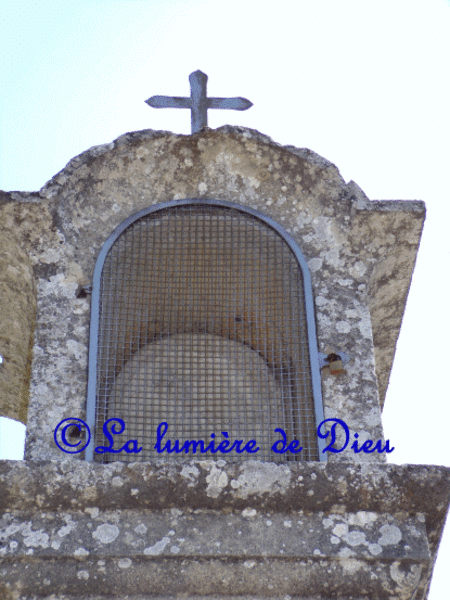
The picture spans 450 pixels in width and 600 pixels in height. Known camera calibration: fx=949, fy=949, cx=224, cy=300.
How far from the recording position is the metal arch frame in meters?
4.36

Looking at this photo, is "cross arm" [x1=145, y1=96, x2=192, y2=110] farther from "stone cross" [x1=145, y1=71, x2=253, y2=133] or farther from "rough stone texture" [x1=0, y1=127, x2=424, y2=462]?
"rough stone texture" [x1=0, y1=127, x2=424, y2=462]

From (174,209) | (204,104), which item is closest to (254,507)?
(174,209)

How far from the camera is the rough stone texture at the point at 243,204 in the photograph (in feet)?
15.0

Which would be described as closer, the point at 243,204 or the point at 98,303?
the point at 98,303

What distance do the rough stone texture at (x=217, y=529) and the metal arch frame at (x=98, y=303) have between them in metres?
0.42

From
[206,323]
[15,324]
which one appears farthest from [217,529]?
[15,324]

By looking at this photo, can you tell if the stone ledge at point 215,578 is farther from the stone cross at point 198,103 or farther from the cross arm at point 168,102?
the cross arm at point 168,102

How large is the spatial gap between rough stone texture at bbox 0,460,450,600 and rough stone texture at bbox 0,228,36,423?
1.39 metres

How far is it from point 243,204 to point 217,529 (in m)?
2.01

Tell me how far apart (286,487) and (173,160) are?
6.92 feet

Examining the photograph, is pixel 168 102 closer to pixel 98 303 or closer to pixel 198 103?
pixel 198 103

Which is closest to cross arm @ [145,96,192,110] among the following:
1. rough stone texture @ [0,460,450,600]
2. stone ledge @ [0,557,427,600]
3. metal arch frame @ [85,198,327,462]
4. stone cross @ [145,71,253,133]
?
stone cross @ [145,71,253,133]

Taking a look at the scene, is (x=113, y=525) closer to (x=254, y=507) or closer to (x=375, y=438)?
(x=254, y=507)

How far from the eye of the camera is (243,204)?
5.18 metres
